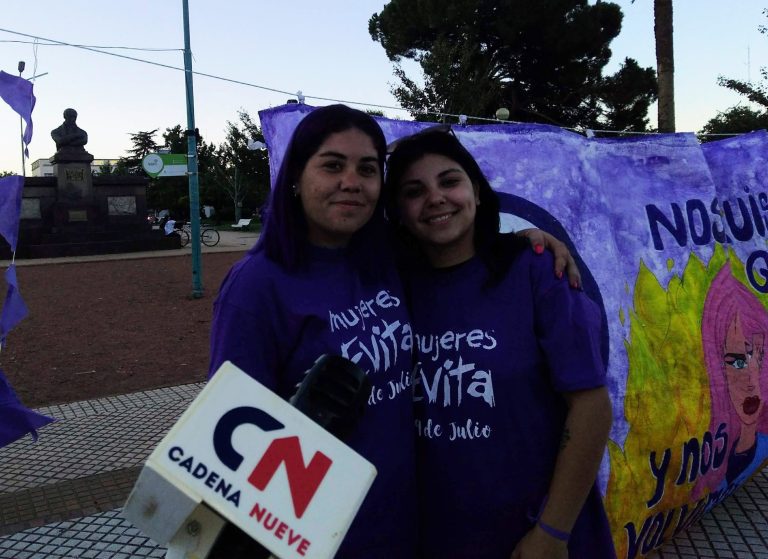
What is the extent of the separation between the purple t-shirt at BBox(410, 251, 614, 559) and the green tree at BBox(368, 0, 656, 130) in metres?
24.3

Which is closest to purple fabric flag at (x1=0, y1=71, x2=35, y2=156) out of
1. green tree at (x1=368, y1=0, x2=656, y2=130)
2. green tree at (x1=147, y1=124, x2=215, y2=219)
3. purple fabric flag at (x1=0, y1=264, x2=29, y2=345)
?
purple fabric flag at (x1=0, y1=264, x2=29, y2=345)

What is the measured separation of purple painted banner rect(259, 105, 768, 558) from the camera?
251 cm

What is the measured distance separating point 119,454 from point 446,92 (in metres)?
A: 18.1

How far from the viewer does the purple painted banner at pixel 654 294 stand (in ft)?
8.25

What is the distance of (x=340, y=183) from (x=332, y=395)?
0.65 m

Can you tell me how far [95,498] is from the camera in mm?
3676

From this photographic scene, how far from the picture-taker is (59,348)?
306 inches

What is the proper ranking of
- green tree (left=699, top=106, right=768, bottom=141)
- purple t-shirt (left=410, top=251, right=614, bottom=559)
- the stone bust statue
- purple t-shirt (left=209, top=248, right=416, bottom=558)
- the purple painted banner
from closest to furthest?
purple t-shirt (left=209, top=248, right=416, bottom=558) → purple t-shirt (left=410, top=251, right=614, bottom=559) → the purple painted banner → the stone bust statue → green tree (left=699, top=106, right=768, bottom=141)

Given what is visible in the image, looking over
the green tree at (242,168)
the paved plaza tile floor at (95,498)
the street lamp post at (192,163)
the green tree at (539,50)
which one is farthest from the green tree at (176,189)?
the paved plaza tile floor at (95,498)

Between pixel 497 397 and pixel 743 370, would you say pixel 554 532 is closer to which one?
pixel 497 397

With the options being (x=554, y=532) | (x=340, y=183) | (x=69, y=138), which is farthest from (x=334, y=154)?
(x=69, y=138)

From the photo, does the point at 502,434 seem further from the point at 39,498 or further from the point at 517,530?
the point at 39,498

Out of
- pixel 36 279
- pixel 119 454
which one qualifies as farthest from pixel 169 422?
pixel 36 279

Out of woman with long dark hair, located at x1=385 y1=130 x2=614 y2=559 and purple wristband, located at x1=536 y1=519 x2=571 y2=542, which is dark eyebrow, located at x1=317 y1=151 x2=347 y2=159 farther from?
purple wristband, located at x1=536 y1=519 x2=571 y2=542
